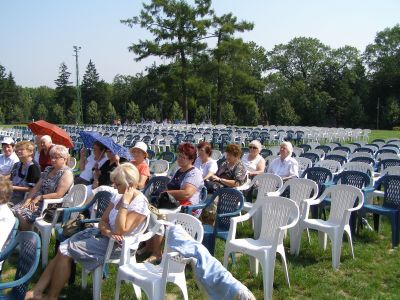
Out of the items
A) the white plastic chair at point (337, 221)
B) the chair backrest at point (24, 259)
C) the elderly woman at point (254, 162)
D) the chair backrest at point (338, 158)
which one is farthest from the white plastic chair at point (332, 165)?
the chair backrest at point (24, 259)

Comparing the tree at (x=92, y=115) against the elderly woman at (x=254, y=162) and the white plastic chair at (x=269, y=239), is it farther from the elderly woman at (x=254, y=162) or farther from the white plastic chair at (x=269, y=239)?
the white plastic chair at (x=269, y=239)

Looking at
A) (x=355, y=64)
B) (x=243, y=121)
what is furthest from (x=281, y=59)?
(x=243, y=121)

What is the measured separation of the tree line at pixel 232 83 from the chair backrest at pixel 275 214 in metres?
33.6

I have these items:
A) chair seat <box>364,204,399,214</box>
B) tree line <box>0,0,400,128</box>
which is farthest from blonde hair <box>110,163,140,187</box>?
tree line <box>0,0,400,128</box>

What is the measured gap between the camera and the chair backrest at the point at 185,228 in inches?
148

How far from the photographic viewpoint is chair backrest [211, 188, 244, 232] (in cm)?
499

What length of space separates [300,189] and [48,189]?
3357mm

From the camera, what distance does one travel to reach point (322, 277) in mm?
4867

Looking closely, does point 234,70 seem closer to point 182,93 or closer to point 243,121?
point 182,93

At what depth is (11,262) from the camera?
522 cm

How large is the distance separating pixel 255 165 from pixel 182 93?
3261 centimetres

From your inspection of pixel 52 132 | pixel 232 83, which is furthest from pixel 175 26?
pixel 52 132

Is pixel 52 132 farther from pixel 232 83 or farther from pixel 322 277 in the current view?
pixel 232 83

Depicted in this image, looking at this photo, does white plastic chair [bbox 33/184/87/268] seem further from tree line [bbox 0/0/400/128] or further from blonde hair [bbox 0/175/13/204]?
tree line [bbox 0/0/400/128]
